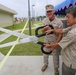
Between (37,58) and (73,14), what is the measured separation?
167 inches

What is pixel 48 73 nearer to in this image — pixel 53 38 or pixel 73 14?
pixel 53 38

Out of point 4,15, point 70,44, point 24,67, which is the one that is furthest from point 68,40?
point 4,15

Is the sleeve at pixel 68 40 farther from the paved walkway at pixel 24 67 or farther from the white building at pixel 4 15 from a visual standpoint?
the white building at pixel 4 15

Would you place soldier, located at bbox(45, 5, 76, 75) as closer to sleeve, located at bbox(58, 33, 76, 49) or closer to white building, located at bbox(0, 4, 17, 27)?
sleeve, located at bbox(58, 33, 76, 49)

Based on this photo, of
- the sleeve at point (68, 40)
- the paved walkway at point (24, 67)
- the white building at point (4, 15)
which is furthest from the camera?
the white building at point (4, 15)

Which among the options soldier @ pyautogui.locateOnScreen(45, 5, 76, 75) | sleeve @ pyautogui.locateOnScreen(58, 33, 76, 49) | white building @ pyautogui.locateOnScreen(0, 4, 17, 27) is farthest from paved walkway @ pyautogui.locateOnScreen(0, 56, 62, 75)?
white building @ pyautogui.locateOnScreen(0, 4, 17, 27)

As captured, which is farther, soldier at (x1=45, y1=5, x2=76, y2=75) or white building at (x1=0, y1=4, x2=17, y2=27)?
white building at (x1=0, y1=4, x2=17, y2=27)

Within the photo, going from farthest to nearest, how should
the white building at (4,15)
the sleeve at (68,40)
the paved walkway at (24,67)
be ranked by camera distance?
the white building at (4,15), the paved walkway at (24,67), the sleeve at (68,40)

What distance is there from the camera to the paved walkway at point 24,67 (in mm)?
4887

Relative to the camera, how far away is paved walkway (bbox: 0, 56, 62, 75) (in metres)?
4.89

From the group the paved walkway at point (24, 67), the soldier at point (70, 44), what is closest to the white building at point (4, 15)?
the paved walkway at point (24, 67)

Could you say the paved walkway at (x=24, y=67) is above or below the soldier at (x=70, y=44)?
below

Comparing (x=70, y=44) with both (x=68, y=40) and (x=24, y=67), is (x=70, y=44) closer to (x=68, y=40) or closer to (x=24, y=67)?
(x=68, y=40)

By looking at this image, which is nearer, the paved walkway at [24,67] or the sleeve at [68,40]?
the sleeve at [68,40]
